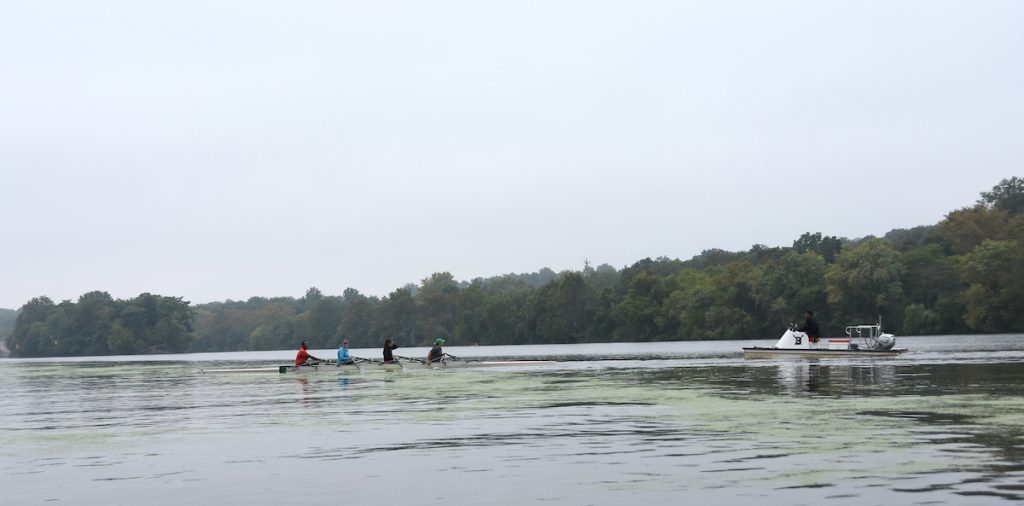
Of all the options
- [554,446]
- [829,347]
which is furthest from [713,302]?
[554,446]

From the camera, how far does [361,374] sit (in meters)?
47.3

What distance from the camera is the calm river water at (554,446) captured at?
12.6m

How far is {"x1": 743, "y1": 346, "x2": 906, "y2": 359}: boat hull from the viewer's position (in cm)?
4744

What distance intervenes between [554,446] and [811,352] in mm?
34335

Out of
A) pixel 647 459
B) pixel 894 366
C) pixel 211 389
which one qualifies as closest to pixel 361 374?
pixel 211 389

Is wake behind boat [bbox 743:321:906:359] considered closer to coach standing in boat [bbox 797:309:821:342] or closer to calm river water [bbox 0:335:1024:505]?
coach standing in boat [bbox 797:309:821:342]

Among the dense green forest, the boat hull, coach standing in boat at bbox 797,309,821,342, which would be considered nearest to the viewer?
the boat hull

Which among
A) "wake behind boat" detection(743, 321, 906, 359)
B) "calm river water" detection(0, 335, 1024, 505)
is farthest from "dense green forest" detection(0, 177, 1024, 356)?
"calm river water" detection(0, 335, 1024, 505)

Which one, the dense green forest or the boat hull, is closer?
the boat hull

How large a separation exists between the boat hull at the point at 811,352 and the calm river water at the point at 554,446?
1607cm

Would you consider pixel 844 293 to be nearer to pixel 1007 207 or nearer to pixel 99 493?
pixel 1007 207

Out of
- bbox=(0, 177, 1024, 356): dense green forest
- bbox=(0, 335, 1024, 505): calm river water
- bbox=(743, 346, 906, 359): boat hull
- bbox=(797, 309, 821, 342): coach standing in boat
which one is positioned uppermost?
bbox=(0, 177, 1024, 356): dense green forest

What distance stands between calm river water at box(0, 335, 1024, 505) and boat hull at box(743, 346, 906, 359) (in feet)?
52.7

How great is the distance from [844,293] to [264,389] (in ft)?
286
